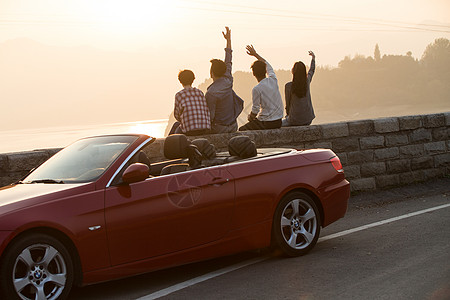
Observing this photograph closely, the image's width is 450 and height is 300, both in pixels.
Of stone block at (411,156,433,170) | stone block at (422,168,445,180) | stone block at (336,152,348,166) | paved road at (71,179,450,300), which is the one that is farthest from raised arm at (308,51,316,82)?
paved road at (71,179,450,300)

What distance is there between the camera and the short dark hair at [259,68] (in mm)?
11352

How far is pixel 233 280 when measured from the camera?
5.60 m

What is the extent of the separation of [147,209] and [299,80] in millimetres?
6855

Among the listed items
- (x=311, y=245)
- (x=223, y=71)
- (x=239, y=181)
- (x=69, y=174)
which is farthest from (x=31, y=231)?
(x=223, y=71)

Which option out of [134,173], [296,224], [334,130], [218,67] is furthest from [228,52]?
[134,173]

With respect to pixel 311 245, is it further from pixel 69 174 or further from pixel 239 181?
pixel 69 174

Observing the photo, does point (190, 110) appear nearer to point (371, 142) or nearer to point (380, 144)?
point (371, 142)

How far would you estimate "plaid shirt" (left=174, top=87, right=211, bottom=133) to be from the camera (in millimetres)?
10336

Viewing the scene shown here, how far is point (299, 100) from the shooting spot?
1190 centimetres

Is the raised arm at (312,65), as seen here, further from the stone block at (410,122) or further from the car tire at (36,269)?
the car tire at (36,269)

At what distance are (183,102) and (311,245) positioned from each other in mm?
4460

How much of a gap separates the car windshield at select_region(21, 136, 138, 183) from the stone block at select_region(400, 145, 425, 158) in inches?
306

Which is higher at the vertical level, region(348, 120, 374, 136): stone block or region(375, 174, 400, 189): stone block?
region(348, 120, 374, 136): stone block

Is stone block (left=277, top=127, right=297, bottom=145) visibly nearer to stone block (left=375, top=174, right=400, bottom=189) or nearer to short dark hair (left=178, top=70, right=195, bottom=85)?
short dark hair (left=178, top=70, right=195, bottom=85)
